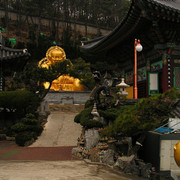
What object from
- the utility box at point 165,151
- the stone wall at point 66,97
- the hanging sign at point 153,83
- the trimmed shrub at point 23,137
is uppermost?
the hanging sign at point 153,83

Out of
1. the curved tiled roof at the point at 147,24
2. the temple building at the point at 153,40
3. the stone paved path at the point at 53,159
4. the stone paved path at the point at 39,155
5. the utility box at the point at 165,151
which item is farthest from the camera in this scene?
the temple building at the point at 153,40

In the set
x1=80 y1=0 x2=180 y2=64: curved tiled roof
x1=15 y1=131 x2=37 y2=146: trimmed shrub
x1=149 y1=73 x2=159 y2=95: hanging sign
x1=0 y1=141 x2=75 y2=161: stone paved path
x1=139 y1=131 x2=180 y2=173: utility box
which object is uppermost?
x1=80 y1=0 x2=180 y2=64: curved tiled roof

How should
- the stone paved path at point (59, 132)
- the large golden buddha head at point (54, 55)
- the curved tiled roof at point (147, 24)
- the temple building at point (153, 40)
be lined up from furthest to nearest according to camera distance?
1. the large golden buddha head at point (54, 55)
2. the stone paved path at point (59, 132)
3. the temple building at point (153, 40)
4. the curved tiled roof at point (147, 24)

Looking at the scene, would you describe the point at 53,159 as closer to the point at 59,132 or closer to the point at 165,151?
the point at 165,151

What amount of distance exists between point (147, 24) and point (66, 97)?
1266 cm

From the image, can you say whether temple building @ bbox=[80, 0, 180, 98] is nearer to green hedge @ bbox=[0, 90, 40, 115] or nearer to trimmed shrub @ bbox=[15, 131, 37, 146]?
green hedge @ bbox=[0, 90, 40, 115]

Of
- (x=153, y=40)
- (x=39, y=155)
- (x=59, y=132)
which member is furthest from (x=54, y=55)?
(x=39, y=155)

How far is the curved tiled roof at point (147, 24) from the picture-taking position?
34.9 ft

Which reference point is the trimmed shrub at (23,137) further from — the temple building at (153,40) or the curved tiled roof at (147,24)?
the curved tiled roof at (147,24)

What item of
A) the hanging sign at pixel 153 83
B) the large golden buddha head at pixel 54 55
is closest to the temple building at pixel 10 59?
the hanging sign at pixel 153 83

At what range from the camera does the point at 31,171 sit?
20.2ft

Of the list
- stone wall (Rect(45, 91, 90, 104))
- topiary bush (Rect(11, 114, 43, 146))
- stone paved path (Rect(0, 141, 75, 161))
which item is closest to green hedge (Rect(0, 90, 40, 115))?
topiary bush (Rect(11, 114, 43, 146))

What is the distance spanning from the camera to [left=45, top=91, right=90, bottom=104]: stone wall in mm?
22859

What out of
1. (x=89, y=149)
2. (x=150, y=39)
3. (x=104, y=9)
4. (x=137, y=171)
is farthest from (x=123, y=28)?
(x=104, y=9)
